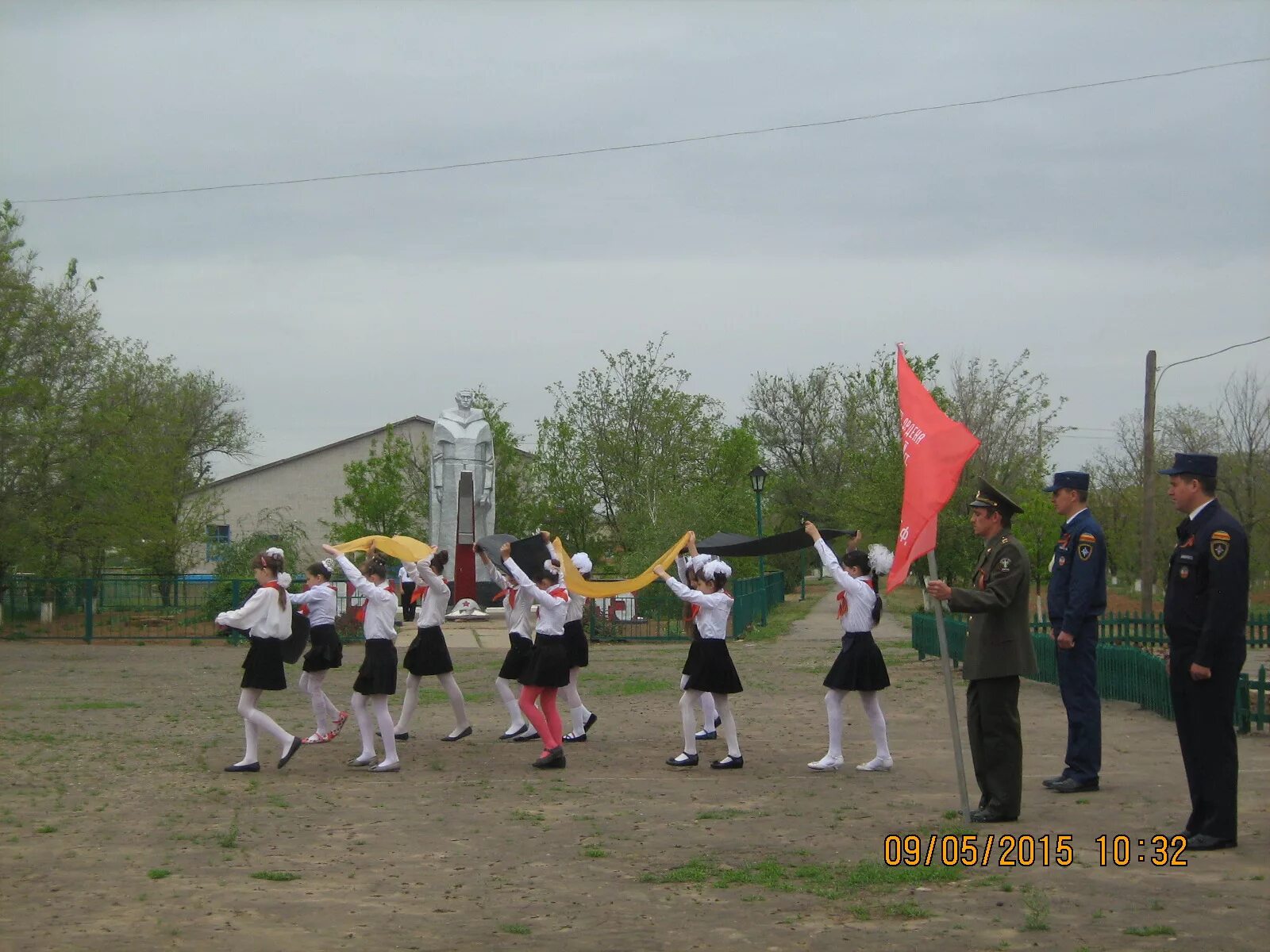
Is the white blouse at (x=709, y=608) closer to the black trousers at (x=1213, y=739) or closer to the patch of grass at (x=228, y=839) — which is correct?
the patch of grass at (x=228, y=839)

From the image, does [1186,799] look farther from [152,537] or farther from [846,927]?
[152,537]

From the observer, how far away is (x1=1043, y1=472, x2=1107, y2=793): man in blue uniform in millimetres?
9711

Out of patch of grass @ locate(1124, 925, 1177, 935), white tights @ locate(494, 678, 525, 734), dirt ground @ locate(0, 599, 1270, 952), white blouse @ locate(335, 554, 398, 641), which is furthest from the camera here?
white tights @ locate(494, 678, 525, 734)

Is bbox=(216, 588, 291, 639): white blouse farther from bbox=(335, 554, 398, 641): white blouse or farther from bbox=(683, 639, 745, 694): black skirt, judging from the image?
bbox=(683, 639, 745, 694): black skirt

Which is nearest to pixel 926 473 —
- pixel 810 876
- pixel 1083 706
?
pixel 1083 706

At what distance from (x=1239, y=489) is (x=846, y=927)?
40.6 metres

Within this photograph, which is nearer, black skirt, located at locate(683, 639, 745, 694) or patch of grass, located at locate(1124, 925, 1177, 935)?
patch of grass, located at locate(1124, 925, 1177, 935)

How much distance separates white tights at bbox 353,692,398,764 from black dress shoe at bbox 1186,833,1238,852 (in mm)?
6505

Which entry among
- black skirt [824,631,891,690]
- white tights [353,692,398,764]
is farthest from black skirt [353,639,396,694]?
black skirt [824,631,891,690]

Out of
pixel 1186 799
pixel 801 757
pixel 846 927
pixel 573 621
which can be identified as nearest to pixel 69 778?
pixel 573 621

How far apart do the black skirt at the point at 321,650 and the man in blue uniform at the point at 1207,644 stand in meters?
8.15

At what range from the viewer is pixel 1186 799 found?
366 inches

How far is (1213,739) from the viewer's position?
768 centimetres

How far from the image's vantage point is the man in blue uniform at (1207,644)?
7.58 meters
